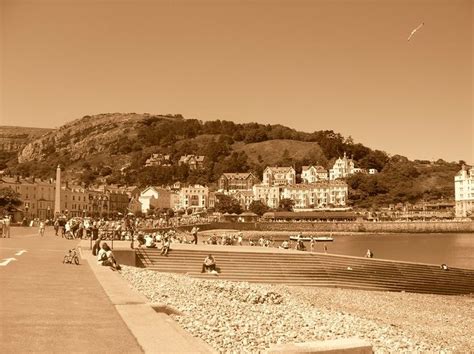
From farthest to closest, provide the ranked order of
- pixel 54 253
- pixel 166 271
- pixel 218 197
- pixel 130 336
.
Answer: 1. pixel 218 197
2. pixel 166 271
3. pixel 54 253
4. pixel 130 336

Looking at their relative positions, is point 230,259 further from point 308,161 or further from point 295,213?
point 308,161

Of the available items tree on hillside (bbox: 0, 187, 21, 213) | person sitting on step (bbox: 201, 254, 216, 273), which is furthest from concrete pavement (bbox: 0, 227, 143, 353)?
tree on hillside (bbox: 0, 187, 21, 213)

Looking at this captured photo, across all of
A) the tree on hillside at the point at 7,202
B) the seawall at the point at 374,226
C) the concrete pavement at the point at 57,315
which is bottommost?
the seawall at the point at 374,226

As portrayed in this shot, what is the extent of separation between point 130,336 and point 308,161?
187957mm

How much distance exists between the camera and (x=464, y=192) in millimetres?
151000

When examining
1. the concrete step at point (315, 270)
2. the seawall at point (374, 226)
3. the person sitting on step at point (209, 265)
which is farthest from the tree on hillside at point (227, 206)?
the person sitting on step at point (209, 265)

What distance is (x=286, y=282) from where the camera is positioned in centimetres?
2067

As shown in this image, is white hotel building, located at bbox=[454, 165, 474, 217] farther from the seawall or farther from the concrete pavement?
the concrete pavement

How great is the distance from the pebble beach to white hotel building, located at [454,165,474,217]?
136345 mm

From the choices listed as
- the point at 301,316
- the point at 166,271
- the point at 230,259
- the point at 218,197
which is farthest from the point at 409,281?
the point at 218,197

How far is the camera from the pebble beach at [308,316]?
870 centimetres

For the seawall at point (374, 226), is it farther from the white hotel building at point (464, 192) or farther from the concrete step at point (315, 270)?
the concrete step at point (315, 270)

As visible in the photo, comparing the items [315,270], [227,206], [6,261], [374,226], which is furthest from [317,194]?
[6,261]

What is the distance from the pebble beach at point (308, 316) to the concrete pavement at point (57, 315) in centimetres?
113
